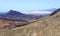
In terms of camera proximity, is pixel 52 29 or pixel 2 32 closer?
pixel 52 29

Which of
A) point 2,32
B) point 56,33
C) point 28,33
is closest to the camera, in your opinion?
point 56,33

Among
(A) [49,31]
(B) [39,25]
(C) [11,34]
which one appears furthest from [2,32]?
(A) [49,31]

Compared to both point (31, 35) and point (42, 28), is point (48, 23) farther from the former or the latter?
point (31, 35)

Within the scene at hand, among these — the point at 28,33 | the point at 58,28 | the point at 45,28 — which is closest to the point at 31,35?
the point at 28,33

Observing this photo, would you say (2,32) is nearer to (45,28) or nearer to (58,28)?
(45,28)

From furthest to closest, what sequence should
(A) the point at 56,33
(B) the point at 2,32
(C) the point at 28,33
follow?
(B) the point at 2,32 → (C) the point at 28,33 → (A) the point at 56,33

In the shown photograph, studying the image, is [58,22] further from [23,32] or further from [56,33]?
[23,32]

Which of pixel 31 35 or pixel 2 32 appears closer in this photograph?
pixel 31 35
